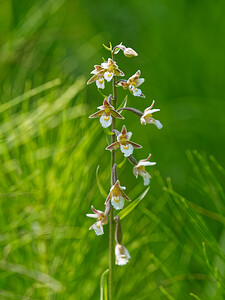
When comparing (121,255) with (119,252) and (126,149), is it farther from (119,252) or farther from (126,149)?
(126,149)

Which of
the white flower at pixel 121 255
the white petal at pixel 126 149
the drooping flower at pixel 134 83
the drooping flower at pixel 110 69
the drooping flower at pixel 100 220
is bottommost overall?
the white flower at pixel 121 255

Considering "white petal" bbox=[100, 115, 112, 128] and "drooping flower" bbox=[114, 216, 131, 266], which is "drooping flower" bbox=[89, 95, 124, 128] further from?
"drooping flower" bbox=[114, 216, 131, 266]

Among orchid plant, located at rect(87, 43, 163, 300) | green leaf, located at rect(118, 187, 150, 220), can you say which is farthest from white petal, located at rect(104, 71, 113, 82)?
green leaf, located at rect(118, 187, 150, 220)

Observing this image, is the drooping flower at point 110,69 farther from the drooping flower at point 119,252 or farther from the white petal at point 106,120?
the drooping flower at point 119,252

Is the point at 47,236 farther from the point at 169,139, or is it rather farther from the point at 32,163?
the point at 169,139

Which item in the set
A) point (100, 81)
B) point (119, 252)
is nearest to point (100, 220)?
point (119, 252)

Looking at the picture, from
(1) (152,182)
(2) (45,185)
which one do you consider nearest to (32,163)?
(2) (45,185)

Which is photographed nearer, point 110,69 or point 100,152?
point 110,69

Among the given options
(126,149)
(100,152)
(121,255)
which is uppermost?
(100,152)

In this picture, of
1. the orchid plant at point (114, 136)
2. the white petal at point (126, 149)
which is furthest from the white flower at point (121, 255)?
the white petal at point (126, 149)
